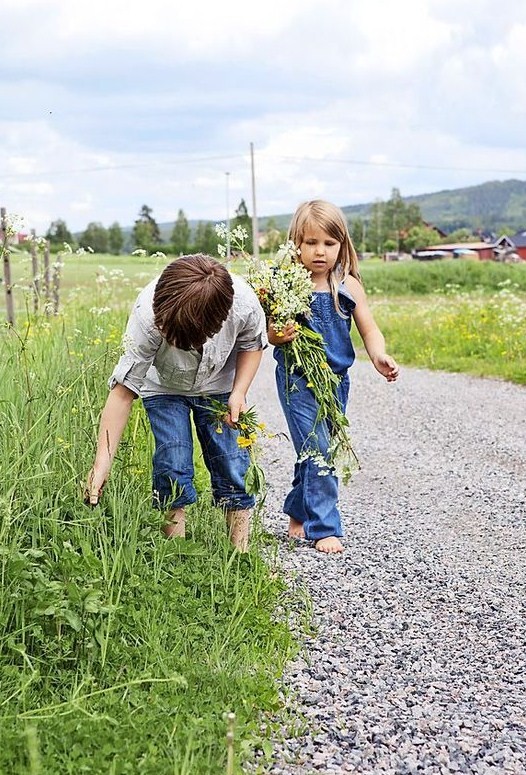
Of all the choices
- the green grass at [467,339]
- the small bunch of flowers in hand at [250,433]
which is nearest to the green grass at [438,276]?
the green grass at [467,339]

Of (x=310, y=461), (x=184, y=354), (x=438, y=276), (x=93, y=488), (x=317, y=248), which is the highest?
(x=317, y=248)

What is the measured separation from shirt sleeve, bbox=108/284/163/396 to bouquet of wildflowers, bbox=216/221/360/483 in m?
0.74

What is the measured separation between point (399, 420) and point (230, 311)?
511cm

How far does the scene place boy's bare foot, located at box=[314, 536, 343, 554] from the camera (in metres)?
4.75

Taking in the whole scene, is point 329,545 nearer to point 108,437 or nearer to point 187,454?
point 187,454

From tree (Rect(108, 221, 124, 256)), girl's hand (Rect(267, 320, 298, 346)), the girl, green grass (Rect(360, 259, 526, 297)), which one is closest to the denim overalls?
the girl

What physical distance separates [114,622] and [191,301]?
1.12 m

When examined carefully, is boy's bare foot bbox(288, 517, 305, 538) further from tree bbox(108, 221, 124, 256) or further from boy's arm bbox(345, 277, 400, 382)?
tree bbox(108, 221, 124, 256)

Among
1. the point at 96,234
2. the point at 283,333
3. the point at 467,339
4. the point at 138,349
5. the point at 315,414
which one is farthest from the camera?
the point at 96,234

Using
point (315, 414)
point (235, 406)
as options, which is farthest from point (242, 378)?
point (315, 414)

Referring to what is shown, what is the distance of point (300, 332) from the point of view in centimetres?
476

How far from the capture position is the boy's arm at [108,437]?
3.67 meters

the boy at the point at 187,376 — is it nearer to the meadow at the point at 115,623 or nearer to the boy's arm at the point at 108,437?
the boy's arm at the point at 108,437

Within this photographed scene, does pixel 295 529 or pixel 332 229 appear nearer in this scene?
pixel 332 229
